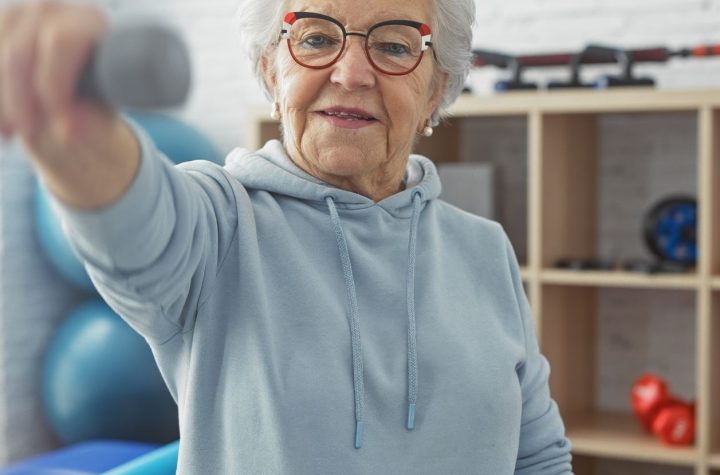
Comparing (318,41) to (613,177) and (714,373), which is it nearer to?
(714,373)

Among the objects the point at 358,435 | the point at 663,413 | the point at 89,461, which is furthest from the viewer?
the point at 663,413

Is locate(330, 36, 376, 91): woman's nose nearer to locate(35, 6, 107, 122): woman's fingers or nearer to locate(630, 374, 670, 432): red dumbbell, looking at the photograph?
locate(35, 6, 107, 122): woman's fingers

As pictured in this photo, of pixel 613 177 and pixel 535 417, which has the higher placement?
pixel 613 177

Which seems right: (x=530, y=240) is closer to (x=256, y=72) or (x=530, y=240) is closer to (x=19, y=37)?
(x=256, y=72)

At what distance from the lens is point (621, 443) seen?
261 centimetres

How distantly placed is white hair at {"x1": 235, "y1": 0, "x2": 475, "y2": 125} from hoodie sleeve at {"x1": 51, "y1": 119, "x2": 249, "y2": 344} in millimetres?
208

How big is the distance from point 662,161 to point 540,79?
1.59 ft

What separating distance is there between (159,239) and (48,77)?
307 millimetres

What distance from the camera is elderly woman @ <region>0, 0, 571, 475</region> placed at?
0.94m

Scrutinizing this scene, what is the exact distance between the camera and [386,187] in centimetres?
116

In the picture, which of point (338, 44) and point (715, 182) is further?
point (715, 182)

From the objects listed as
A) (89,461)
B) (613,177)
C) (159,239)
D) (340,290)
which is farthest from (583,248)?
(159,239)

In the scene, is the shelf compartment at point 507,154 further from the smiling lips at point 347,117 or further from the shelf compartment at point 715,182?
the smiling lips at point 347,117

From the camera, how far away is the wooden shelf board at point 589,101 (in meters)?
2.44
